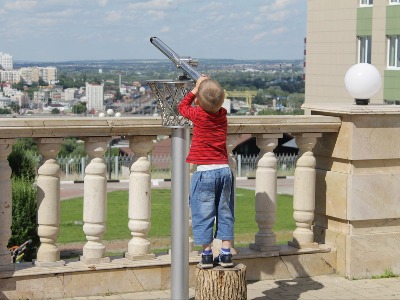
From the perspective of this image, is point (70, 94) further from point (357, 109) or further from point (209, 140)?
point (209, 140)

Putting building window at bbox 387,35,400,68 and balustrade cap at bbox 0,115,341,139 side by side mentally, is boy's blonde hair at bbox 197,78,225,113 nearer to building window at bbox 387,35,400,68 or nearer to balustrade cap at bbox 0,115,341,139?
balustrade cap at bbox 0,115,341,139

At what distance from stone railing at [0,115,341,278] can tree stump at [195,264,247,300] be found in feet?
3.37

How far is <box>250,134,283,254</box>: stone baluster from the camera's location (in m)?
8.49

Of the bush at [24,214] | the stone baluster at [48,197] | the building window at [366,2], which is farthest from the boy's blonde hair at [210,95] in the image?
the building window at [366,2]

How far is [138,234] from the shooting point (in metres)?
8.02

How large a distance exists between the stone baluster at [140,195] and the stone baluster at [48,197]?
0.62 metres

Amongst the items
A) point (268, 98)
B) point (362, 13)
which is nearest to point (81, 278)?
point (362, 13)

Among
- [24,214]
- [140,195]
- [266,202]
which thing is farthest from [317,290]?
[24,214]

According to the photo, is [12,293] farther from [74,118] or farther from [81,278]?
[74,118]

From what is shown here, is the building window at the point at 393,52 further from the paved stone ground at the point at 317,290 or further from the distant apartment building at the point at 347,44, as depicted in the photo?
the paved stone ground at the point at 317,290

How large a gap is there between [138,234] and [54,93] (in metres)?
89.2

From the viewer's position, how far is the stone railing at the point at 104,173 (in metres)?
7.47

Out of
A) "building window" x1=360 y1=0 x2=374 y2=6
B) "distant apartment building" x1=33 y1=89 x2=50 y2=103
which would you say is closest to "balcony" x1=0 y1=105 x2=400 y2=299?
"building window" x1=360 y1=0 x2=374 y2=6

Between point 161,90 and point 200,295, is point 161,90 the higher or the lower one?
the higher one
